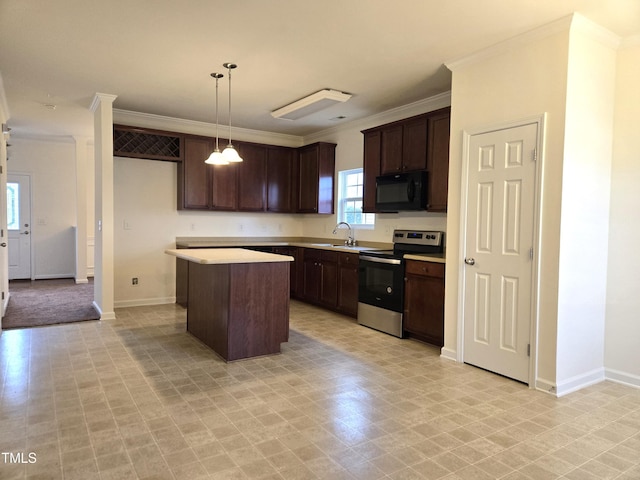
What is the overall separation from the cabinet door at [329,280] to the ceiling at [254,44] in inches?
73.9

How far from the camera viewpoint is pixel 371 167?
5.14 metres

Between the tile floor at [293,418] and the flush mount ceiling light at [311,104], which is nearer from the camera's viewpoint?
the tile floor at [293,418]

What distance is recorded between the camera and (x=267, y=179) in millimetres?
6508

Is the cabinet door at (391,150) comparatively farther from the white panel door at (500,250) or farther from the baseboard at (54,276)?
the baseboard at (54,276)

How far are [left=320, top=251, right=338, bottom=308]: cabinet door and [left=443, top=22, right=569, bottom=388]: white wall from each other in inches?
82.1

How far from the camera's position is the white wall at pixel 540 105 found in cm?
294

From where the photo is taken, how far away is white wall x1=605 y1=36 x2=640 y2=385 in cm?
316

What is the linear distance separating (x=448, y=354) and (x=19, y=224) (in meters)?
7.56

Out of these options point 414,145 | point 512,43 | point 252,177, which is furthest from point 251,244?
point 512,43

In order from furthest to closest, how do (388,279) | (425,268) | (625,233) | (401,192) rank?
(401,192) < (388,279) < (425,268) < (625,233)

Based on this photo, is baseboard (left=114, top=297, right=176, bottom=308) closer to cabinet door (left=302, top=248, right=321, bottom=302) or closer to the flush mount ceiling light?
cabinet door (left=302, top=248, right=321, bottom=302)

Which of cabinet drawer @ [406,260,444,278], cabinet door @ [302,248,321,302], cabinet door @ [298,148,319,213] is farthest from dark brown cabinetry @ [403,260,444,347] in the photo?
cabinet door @ [298,148,319,213]

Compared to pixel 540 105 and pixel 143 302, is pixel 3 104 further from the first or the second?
pixel 540 105

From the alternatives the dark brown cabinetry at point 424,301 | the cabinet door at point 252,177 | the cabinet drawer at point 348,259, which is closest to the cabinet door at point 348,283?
the cabinet drawer at point 348,259
